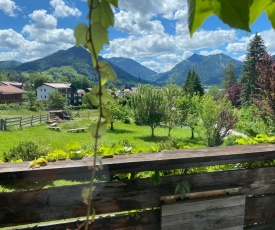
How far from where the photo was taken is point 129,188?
1.47 metres

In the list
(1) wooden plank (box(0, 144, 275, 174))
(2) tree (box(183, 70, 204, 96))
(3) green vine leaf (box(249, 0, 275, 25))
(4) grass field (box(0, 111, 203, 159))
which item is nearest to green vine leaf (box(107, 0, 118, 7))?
(3) green vine leaf (box(249, 0, 275, 25))

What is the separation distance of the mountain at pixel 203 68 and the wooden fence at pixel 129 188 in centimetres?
15546

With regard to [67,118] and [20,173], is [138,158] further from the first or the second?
[67,118]

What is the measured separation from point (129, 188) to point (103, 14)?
1.34m

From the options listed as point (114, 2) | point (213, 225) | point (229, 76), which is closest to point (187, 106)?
point (213, 225)

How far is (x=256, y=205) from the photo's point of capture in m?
1.75

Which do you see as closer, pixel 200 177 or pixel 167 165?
pixel 167 165

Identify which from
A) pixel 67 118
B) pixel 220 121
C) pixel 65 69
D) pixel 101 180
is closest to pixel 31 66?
pixel 65 69

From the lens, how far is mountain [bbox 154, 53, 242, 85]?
16457 centimetres

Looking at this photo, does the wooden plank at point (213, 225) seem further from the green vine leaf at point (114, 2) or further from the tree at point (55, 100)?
the tree at point (55, 100)

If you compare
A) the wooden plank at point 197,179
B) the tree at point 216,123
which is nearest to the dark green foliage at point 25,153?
the wooden plank at point 197,179

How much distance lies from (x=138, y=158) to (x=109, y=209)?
0.96ft

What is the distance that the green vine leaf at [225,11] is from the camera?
0.72ft

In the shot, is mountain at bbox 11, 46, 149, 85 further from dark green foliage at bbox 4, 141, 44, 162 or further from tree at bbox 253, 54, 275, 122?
dark green foliage at bbox 4, 141, 44, 162
